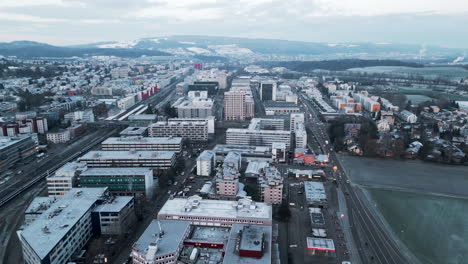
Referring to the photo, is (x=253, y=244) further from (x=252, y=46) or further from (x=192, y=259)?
(x=252, y=46)

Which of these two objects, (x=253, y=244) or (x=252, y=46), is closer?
(x=253, y=244)

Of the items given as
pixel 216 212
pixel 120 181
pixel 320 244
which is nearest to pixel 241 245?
pixel 216 212

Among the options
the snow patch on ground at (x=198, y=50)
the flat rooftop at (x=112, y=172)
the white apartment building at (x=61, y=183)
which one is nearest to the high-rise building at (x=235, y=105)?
the flat rooftop at (x=112, y=172)

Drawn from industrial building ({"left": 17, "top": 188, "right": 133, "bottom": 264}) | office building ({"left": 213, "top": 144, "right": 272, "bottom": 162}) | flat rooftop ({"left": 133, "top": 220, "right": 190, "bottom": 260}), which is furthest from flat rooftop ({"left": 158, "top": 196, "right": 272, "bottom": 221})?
office building ({"left": 213, "top": 144, "right": 272, "bottom": 162})

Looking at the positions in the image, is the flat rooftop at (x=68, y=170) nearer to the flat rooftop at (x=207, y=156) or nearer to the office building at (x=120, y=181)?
Result: the office building at (x=120, y=181)

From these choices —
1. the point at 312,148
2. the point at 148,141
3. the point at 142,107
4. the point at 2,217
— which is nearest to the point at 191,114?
the point at 142,107

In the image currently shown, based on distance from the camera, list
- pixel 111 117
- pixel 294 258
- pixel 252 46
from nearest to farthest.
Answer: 1. pixel 294 258
2. pixel 111 117
3. pixel 252 46
